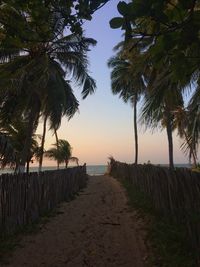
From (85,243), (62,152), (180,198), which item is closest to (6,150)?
(85,243)

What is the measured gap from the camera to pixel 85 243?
292 inches

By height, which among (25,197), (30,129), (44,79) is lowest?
(25,197)

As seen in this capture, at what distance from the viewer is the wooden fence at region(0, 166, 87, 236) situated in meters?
7.93

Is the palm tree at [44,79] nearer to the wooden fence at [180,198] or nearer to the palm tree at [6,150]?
the palm tree at [6,150]

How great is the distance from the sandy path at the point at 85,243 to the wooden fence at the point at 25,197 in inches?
19.4

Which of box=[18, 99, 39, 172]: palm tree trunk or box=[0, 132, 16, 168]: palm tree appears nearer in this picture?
box=[0, 132, 16, 168]: palm tree

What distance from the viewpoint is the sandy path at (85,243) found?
626cm

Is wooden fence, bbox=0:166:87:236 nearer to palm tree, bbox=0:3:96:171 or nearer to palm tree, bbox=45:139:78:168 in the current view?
palm tree, bbox=0:3:96:171

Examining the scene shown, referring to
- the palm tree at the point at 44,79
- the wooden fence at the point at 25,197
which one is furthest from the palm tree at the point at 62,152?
the wooden fence at the point at 25,197

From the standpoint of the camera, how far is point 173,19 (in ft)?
8.37

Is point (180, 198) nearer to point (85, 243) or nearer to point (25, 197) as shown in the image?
point (85, 243)

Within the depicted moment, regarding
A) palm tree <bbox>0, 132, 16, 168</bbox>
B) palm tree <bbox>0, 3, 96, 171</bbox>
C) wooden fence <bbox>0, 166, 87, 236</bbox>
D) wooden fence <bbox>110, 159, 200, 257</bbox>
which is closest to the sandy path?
wooden fence <bbox>0, 166, 87, 236</bbox>

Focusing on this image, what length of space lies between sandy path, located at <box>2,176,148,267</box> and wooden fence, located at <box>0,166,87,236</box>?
1.62 ft

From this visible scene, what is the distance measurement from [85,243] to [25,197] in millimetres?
2304
